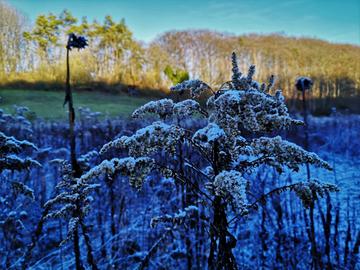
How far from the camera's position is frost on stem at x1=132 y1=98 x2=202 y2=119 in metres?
1.29

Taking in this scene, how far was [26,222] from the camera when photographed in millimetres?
3537

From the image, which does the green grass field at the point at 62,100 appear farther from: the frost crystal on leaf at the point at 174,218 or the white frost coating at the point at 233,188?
the white frost coating at the point at 233,188

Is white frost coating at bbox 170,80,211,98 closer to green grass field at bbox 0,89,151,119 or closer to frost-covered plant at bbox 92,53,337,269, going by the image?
frost-covered plant at bbox 92,53,337,269

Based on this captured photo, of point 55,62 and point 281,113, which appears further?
point 55,62

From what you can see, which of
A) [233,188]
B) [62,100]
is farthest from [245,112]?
[62,100]

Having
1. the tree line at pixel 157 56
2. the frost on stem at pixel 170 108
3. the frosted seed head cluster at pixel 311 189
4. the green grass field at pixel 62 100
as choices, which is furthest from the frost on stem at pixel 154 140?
the tree line at pixel 157 56

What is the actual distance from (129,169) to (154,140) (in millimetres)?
143

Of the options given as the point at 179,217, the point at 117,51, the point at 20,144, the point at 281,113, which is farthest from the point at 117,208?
the point at 117,51

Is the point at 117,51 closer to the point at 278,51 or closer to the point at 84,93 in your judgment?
the point at 84,93

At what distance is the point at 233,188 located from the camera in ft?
3.29

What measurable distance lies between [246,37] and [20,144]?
2499cm

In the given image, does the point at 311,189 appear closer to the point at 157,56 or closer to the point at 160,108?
the point at 160,108

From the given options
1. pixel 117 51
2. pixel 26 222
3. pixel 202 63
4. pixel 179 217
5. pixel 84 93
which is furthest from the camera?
pixel 117 51

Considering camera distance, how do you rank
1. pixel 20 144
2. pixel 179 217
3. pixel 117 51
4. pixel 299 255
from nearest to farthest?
pixel 179 217 → pixel 20 144 → pixel 299 255 → pixel 117 51
